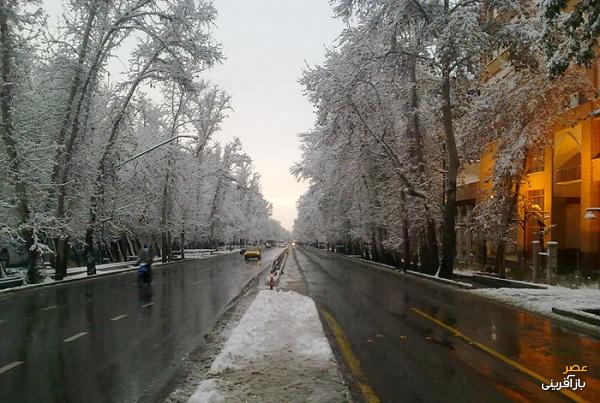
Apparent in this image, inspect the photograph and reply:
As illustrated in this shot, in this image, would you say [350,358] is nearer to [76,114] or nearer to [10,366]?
[10,366]

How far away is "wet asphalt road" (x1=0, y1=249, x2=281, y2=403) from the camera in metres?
7.13

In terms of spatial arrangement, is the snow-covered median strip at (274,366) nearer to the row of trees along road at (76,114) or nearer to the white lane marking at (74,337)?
the white lane marking at (74,337)

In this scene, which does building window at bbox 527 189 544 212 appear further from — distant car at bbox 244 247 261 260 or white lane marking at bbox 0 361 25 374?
distant car at bbox 244 247 261 260

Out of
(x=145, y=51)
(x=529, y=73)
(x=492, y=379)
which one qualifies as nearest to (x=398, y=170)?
(x=529, y=73)

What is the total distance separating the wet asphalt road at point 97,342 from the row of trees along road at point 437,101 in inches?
563

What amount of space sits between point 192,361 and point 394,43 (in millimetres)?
21789

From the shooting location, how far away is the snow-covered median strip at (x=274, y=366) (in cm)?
644

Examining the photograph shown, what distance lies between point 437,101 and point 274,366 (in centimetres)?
2307

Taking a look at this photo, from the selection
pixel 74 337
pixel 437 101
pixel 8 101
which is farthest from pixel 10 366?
pixel 437 101

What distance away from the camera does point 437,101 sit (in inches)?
1113

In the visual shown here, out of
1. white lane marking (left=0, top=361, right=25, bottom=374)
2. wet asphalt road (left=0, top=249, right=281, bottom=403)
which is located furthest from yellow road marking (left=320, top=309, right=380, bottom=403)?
white lane marking (left=0, top=361, right=25, bottom=374)

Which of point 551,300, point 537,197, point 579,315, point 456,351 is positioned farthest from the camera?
point 537,197

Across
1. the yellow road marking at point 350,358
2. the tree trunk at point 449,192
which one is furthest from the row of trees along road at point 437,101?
the yellow road marking at point 350,358

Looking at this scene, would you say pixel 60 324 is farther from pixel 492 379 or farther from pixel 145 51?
pixel 145 51
